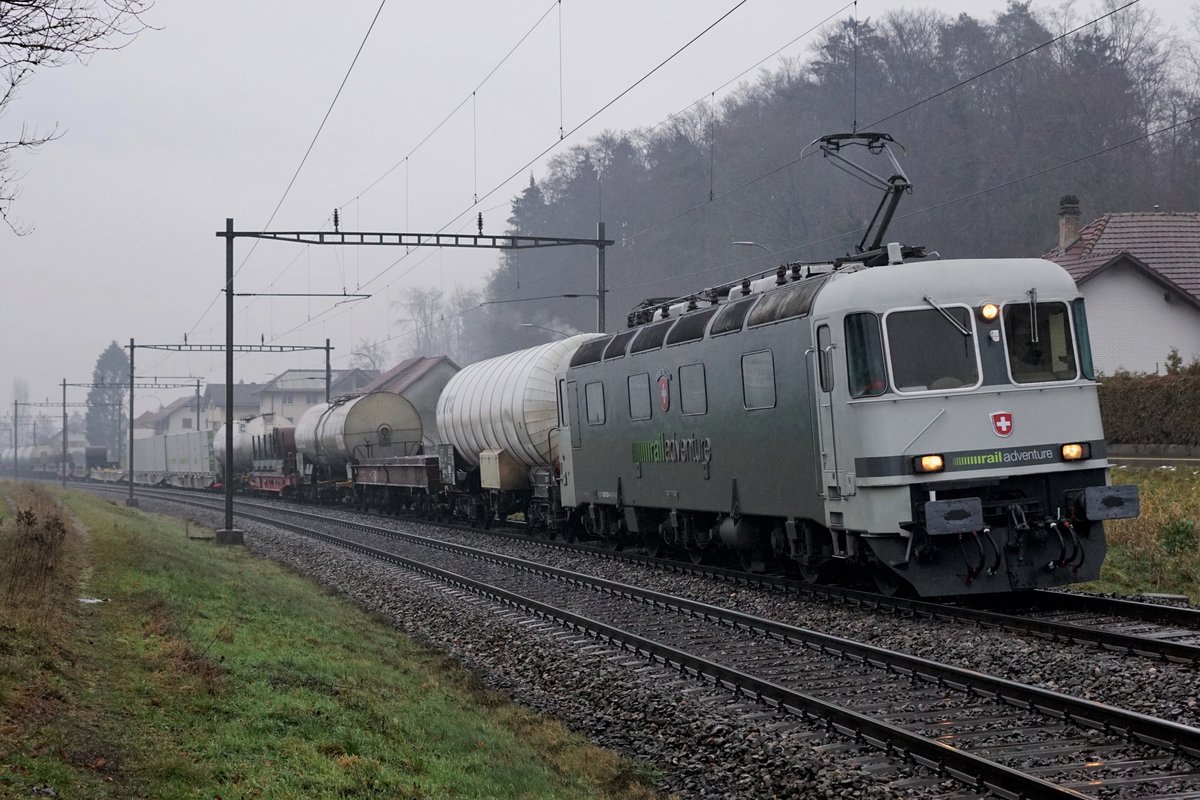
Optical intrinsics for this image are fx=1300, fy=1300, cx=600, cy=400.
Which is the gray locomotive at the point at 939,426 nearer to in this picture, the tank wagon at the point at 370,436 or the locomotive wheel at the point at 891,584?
the locomotive wheel at the point at 891,584

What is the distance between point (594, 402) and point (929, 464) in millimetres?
9407

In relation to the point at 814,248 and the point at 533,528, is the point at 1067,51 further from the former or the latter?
the point at 533,528

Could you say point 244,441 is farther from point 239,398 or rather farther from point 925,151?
point 239,398

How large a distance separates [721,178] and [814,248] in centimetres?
887

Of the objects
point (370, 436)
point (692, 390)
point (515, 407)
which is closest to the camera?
point (692, 390)

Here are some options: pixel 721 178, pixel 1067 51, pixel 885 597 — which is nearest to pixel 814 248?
pixel 721 178

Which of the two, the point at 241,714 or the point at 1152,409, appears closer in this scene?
the point at 241,714

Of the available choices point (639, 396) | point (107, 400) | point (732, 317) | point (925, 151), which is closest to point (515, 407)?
point (639, 396)

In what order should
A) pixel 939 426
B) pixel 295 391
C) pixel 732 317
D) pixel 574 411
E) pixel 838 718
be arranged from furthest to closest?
1. pixel 295 391
2. pixel 574 411
3. pixel 732 317
4. pixel 939 426
5. pixel 838 718

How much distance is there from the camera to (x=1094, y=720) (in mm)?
8023

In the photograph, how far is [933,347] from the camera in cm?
1299

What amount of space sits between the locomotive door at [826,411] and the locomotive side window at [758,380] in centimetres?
125

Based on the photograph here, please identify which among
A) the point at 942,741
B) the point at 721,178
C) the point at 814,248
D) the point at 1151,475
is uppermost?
the point at 721,178

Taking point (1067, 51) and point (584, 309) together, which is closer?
point (1067, 51)
